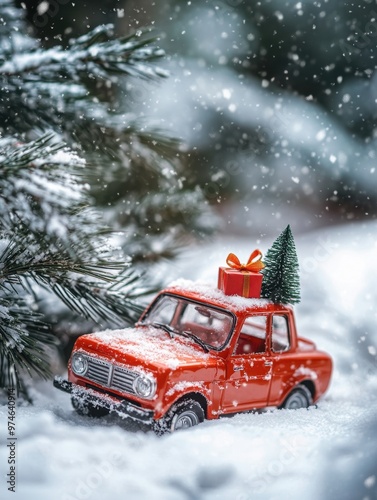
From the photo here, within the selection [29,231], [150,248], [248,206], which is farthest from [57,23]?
[248,206]

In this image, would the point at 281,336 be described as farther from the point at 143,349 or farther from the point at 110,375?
the point at 110,375

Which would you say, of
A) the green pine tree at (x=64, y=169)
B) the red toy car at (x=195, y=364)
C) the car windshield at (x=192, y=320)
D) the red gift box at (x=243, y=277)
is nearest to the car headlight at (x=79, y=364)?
the red toy car at (x=195, y=364)

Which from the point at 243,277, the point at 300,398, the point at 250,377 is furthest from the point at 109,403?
the point at 300,398

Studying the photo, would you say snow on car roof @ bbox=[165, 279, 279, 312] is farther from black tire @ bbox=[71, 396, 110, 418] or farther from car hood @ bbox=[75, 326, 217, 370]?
black tire @ bbox=[71, 396, 110, 418]

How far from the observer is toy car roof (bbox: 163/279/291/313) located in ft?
11.9

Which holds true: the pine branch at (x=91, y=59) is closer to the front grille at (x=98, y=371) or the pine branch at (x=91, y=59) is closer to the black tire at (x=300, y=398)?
the front grille at (x=98, y=371)

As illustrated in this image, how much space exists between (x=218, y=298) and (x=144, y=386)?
0.86 m

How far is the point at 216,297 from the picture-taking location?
3.72 meters

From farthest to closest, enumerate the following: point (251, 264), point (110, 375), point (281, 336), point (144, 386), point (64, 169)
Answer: point (281, 336) → point (251, 264) → point (110, 375) → point (144, 386) → point (64, 169)

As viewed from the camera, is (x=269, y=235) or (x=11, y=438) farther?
(x=269, y=235)

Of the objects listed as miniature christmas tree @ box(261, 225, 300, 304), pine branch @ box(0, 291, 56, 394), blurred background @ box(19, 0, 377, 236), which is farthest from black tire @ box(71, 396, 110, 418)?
blurred background @ box(19, 0, 377, 236)

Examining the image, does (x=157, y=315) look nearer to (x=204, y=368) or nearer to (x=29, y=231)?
(x=204, y=368)

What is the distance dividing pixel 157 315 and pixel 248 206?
3.05 meters

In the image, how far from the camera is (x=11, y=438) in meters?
2.46
